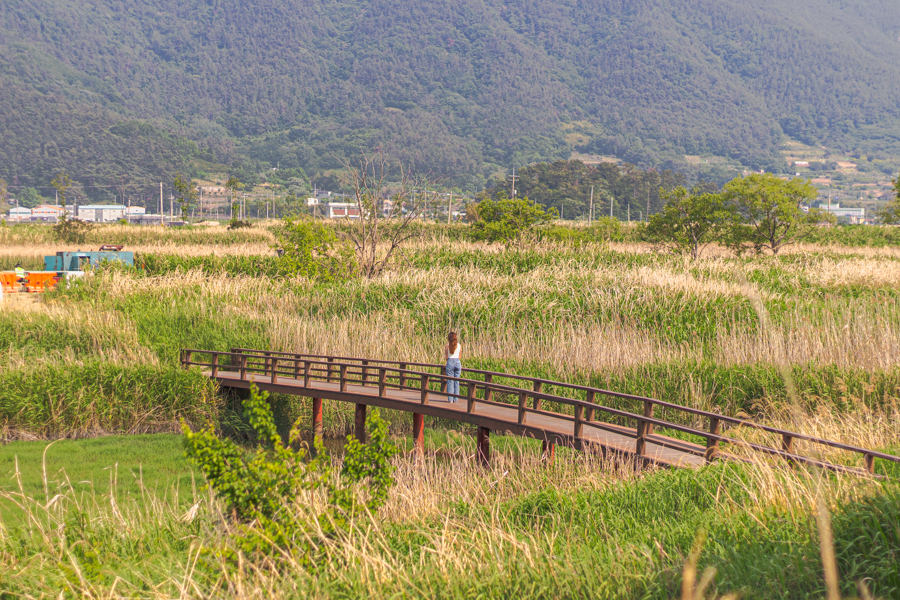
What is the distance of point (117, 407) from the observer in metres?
17.0

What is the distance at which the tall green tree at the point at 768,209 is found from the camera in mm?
33844

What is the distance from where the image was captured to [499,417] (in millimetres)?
12875

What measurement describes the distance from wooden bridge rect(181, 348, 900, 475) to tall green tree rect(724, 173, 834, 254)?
69.7 ft

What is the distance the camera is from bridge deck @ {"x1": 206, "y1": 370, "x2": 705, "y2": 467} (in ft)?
34.2

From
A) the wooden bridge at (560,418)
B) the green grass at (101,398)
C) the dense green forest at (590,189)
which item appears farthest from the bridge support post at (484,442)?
the dense green forest at (590,189)

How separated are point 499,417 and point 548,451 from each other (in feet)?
4.46

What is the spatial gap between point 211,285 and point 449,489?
59.6 ft

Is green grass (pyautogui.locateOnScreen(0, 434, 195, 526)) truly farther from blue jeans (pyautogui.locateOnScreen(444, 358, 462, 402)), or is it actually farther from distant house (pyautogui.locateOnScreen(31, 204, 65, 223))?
distant house (pyautogui.locateOnScreen(31, 204, 65, 223))

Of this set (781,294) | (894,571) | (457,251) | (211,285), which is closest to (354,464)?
(894,571)

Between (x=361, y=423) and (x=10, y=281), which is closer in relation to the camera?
(x=361, y=423)

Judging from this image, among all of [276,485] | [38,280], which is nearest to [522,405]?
[276,485]

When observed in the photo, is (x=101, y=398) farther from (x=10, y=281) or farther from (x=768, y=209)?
(x=768, y=209)

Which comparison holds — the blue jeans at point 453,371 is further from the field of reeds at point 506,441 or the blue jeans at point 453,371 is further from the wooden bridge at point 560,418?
the field of reeds at point 506,441

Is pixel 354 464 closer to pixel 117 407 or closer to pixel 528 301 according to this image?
pixel 117 407
